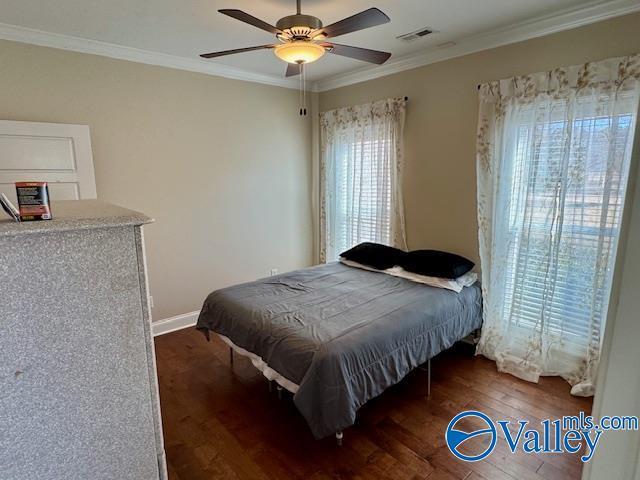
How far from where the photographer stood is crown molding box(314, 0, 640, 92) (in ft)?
7.55

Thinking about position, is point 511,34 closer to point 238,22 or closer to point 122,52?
point 238,22

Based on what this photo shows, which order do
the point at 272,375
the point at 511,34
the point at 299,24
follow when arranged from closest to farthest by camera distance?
1. the point at 299,24
2. the point at 272,375
3. the point at 511,34

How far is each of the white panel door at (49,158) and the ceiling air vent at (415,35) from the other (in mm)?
2758

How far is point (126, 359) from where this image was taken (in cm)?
87

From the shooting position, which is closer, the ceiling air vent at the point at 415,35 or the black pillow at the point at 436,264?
the ceiling air vent at the point at 415,35

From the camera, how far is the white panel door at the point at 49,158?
103 inches

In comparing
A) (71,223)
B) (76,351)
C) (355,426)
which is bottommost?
(355,426)

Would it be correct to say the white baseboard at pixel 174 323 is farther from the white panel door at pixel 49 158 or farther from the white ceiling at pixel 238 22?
the white ceiling at pixel 238 22

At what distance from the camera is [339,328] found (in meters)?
2.15

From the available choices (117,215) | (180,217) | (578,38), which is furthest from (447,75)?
(117,215)

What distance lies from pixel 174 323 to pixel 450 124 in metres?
3.37

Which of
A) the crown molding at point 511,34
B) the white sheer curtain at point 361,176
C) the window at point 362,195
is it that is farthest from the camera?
the window at point 362,195

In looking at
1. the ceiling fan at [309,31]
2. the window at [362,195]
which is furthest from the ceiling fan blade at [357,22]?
the window at [362,195]

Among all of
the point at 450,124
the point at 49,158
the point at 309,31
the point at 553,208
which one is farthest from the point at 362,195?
the point at 49,158
